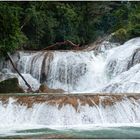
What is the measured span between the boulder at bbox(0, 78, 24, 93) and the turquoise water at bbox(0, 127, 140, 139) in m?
7.85

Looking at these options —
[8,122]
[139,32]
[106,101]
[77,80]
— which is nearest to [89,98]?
[106,101]

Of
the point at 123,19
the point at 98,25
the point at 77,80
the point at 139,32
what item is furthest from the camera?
the point at 98,25

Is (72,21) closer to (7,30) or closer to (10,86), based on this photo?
(7,30)

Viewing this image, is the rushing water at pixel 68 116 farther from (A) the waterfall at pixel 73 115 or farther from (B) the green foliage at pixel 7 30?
(B) the green foliage at pixel 7 30

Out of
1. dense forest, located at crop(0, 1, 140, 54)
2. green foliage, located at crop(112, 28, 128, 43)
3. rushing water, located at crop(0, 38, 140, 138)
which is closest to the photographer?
rushing water, located at crop(0, 38, 140, 138)

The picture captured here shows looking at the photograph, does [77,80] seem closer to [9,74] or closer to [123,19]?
[9,74]

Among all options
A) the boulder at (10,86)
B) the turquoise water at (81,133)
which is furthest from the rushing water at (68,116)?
the boulder at (10,86)

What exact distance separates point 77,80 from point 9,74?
350 centimetres

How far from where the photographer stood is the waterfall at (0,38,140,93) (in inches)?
1053

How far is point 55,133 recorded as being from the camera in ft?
49.1

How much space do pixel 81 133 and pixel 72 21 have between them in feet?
71.2

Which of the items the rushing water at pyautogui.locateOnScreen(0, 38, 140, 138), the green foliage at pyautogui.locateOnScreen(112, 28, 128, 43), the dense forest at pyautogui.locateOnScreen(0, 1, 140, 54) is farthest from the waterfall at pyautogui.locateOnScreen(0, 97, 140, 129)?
the green foliage at pyautogui.locateOnScreen(112, 28, 128, 43)

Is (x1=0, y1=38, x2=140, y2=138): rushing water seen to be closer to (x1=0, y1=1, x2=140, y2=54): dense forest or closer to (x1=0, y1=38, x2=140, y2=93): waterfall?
(x1=0, y1=38, x2=140, y2=93): waterfall

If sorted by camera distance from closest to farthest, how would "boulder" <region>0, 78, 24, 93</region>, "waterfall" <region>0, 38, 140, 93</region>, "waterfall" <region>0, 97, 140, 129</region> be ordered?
1. "waterfall" <region>0, 97, 140, 129</region>
2. "boulder" <region>0, 78, 24, 93</region>
3. "waterfall" <region>0, 38, 140, 93</region>
